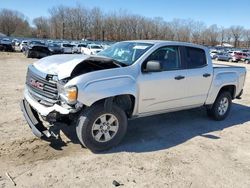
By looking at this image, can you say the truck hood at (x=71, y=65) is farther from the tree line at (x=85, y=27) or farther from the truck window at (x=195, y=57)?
the tree line at (x=85, y=27)

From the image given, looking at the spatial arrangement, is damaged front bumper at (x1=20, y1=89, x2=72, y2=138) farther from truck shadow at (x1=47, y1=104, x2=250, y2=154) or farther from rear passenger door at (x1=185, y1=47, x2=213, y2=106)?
rear passenger door at (x1=185, y1=47, x2=213, y2=106)

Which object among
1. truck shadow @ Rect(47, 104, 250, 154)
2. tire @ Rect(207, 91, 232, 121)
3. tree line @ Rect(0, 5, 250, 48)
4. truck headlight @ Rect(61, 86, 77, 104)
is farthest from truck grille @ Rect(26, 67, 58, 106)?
tree line @ Rect(0, 5, 250, 48)

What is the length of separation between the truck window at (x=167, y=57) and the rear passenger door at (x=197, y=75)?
0.96 ft

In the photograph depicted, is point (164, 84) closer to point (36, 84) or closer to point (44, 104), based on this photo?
point (44, 104)

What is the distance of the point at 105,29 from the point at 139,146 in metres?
105

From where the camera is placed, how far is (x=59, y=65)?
4723 millimetres

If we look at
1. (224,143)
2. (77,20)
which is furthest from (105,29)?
(224,143)

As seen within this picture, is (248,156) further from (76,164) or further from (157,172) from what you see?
(76,164)

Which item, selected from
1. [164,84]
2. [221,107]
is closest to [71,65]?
[164,84]

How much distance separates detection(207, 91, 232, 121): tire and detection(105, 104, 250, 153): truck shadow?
0.45 ft

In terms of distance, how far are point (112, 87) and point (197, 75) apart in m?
2.26

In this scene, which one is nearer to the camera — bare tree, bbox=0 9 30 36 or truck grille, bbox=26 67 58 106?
truck grille, bbox=26 67 58 106

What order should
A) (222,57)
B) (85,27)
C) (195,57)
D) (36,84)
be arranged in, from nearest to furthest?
(36,84), (195,57), (222,57), (85,27)

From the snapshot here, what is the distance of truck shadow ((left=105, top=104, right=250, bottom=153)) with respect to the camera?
5125mm
